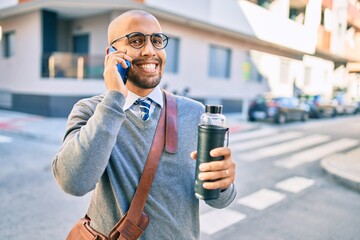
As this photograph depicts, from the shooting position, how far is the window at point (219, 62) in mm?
17719

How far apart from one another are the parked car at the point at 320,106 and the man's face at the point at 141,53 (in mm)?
18508

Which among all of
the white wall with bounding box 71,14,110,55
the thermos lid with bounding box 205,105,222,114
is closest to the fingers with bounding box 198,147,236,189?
the thermos lid with bounding box 205,105,222,114

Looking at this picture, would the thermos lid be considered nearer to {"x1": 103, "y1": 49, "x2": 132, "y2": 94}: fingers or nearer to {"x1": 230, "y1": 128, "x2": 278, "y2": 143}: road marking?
{"x1": 103, "y1": 49, "x2": 132, "y2": 94}: fingers

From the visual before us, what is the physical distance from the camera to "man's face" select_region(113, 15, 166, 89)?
4.72 feet

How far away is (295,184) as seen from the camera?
5828mm

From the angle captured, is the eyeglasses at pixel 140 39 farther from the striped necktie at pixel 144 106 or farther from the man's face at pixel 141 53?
the striped necktie at pixel 144 106

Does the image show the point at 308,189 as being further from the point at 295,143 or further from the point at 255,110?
the point at 255,110

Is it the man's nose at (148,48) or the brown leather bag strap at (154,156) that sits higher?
the man's nose at (148,48)

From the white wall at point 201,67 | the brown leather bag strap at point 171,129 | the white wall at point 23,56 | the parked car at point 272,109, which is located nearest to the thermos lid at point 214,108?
the brown leather bag strap at point 171,129

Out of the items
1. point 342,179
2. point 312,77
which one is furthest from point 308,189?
point 312,77

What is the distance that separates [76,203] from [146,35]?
12.1ft

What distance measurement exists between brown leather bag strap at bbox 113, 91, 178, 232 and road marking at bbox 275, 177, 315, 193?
14.8ft

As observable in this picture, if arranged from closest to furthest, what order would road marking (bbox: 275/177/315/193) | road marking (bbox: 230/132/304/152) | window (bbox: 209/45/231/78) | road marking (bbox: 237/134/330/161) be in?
road marking (bbox: 275/177/315/193), road marking (bbox: 237/134/330/161), road marking (bbox: 230/132/304/152), window (bbox: 209/45/231/78)

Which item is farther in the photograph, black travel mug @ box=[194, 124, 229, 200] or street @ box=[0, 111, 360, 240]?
street @ box=[0, 111, 360, 240]
